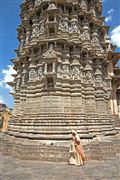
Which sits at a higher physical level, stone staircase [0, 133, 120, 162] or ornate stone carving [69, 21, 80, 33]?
ornate stone carving [69, 21, 80, 33]

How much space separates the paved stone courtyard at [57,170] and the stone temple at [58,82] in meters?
1.00

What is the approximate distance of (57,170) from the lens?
347 inches

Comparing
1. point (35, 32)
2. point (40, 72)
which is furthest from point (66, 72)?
point (35, 32)

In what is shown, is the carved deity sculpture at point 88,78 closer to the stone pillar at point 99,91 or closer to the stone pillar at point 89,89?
the stone pillar at point 89,89

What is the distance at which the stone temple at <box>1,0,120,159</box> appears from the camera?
1269cm

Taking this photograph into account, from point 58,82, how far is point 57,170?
8.47 metres

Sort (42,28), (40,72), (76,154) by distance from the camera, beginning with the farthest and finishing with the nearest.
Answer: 1. (42,28)
2. (40,72)
3. (76,154)

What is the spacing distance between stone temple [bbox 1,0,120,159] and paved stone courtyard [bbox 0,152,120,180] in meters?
1.00

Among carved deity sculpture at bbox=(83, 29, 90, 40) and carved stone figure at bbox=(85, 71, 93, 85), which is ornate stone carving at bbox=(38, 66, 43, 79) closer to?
carved stone figure at bbox=(85, 71, 93, 85)

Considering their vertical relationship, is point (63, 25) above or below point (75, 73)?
above

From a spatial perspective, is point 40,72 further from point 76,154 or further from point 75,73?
point 76,154

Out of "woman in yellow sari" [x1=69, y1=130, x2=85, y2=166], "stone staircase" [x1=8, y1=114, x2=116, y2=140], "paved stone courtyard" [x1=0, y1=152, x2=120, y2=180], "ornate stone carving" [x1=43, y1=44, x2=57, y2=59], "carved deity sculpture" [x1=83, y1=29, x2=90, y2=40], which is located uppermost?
"carved deity sculpture" [x1=83, y1=29, x2=90, y2=40]

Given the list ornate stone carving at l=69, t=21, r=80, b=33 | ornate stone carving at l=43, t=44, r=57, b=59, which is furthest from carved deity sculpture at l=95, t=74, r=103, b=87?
ornate stone carving at l=43, t=44, r=57, b=59

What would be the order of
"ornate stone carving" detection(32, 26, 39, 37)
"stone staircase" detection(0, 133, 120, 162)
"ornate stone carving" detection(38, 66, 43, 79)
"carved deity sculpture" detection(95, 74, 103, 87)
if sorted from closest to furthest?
"stone staircase" detection(0, 133, 120, 162), "ornate stone carving" detection(38, 66, 43, 79), "carved deity sculpture" detection(95, 74, 103, 87), "ornate stone carving" detection(32, 26, 39, 37)
